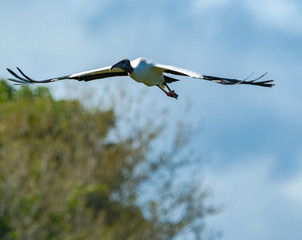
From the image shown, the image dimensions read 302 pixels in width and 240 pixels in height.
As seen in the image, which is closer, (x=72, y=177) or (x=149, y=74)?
(x=149, y=74)

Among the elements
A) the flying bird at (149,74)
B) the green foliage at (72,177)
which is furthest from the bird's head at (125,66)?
the green foliage at (72,177)

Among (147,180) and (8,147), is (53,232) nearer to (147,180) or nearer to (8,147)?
(8,147)

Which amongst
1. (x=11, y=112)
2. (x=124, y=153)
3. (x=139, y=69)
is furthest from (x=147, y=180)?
(x=139, y=69)

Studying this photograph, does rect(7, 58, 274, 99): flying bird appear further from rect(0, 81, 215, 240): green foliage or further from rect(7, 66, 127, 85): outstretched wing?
rect(0, 81, 215, 240): green foliage

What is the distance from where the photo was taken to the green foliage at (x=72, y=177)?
30547 mm

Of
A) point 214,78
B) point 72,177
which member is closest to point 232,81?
point 214,78

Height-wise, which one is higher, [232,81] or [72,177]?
[72,177]

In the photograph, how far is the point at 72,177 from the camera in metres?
34.5

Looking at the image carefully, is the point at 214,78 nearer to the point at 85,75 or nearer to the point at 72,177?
the point at 85,75

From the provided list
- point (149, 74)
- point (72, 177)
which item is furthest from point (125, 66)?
point (72, 177)

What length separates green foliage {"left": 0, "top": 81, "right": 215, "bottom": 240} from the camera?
1203 inches

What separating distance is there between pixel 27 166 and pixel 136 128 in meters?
6.55

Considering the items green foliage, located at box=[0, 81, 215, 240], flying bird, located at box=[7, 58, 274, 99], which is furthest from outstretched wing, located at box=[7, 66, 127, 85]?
green foliage, located at box=[0, 81, 215, 240]

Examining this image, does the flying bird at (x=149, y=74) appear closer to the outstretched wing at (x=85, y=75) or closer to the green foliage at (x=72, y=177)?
the outstretched wing at (x=85, y=75)
